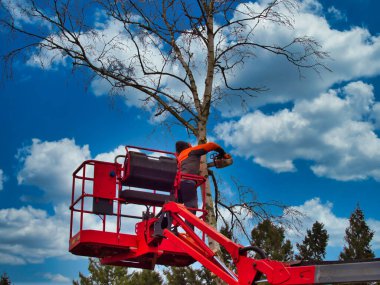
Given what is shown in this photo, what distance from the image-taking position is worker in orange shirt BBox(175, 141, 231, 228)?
9875mm

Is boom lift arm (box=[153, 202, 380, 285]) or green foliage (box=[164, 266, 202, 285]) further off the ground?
green foliage (box=[164, 266, 202, 285])

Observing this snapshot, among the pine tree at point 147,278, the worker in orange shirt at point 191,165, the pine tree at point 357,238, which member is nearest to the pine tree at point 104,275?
the pine tree at point 147,278

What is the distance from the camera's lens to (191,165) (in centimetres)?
1025

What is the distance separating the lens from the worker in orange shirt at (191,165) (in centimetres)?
988

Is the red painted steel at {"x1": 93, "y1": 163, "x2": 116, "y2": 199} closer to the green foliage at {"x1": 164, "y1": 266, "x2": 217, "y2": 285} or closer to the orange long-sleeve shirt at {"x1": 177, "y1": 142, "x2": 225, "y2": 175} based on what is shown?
the orange long-sleeve shirt at {"x1": 177, "y1": 142, "x2": 225, "y2": 175}

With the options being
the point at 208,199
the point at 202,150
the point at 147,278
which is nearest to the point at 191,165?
the point at 202,150

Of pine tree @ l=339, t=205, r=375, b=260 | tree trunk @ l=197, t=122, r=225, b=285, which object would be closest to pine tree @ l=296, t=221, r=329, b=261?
pine tree @ l=339, t=205, r=375, b=260

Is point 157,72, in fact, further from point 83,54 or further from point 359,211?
point 359,211

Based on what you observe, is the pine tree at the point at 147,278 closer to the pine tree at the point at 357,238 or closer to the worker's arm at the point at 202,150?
the pine tree at the point at 357,238

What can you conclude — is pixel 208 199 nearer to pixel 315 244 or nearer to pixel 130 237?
pixel 130 237

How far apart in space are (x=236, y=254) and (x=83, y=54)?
369 inches

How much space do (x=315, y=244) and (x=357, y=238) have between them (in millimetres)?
3160

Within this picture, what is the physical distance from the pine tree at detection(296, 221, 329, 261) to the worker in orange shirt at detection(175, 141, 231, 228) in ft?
87.5

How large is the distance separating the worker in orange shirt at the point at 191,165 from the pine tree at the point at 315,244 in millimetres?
26683
